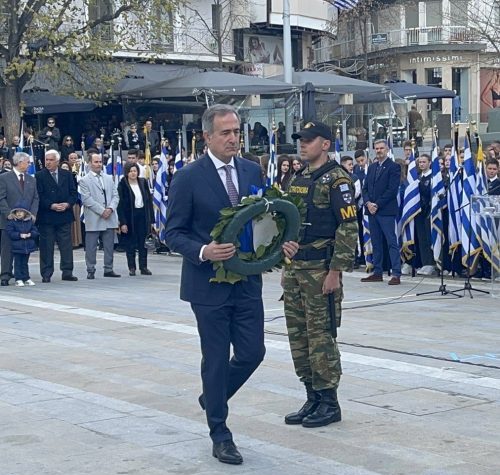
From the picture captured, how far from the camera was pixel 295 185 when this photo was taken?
777 centimetres

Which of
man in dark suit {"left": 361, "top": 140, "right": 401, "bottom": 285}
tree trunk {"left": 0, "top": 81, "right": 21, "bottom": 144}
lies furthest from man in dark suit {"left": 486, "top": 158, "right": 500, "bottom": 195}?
tree trunk {"left": 0, "top": 81, "right": 21, "bottom": 144}

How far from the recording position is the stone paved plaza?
6836 mm

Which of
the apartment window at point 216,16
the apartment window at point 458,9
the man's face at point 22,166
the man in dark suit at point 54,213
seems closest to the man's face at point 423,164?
the man in dark suit at point 54,213

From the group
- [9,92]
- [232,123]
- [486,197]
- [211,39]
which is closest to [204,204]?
[232,123]

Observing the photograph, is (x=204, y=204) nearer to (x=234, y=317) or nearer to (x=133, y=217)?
(x=234, y=317)

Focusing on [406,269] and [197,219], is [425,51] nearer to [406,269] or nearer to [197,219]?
[406,269]

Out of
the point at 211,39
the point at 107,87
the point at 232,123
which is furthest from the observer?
the point at 211,39

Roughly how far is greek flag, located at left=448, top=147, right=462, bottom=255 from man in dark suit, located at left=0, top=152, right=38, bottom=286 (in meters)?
5.94

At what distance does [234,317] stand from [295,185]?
1316mm

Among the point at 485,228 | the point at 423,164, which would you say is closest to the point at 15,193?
the point at 423,164

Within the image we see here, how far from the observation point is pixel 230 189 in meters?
6.89

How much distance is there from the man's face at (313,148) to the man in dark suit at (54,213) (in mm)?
9608

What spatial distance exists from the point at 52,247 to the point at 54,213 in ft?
1.66

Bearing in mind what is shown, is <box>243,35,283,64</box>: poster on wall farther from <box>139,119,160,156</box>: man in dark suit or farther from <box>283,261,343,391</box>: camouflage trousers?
<box>283,261,343,391</box>: camouflage trousers
